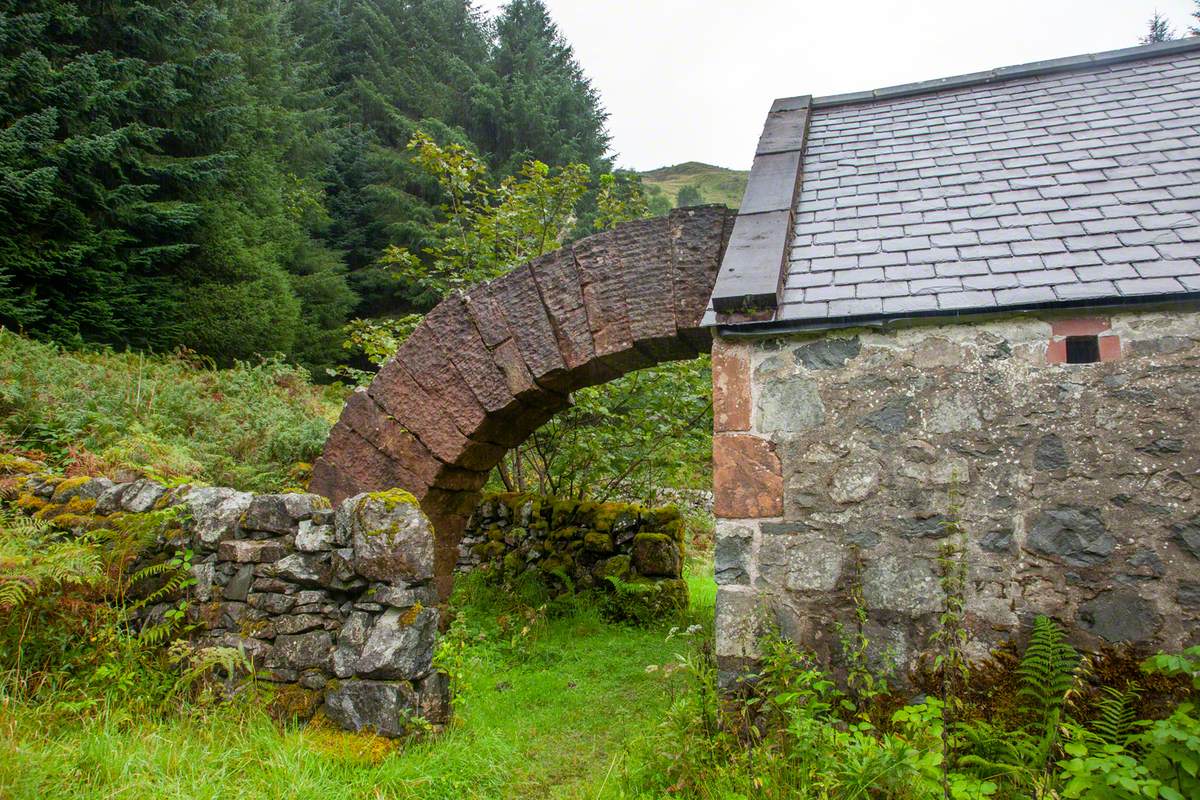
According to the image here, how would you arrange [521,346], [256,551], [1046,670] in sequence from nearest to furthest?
[1046,670] → [256,551] → [521,346]

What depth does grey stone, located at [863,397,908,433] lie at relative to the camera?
11.0 ft

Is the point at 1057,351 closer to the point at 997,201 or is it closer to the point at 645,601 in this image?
the point at 997,201

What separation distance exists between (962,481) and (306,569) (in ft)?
11.0

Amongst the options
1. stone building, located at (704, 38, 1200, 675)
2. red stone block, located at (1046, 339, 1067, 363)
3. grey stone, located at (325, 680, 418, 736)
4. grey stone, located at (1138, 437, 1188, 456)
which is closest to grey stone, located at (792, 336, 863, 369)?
stone building, located at (704, 38, 1200, 675)

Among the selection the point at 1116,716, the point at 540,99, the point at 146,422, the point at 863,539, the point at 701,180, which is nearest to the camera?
the point at 1116,716

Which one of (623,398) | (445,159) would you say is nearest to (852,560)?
(623,398)

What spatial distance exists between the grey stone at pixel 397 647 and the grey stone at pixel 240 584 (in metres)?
0.76

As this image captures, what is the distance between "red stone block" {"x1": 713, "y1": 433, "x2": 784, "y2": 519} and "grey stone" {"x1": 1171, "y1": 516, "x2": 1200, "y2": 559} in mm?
1660

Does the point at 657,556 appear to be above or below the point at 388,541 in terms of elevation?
below

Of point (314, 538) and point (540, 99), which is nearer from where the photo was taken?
point (314, 538)

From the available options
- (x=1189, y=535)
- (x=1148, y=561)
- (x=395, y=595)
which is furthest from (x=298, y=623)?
(x=1189, y=535)

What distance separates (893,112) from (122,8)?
1174cm

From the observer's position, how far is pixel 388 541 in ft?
11.7

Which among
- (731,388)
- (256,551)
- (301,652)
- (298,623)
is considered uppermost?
(731,388)
